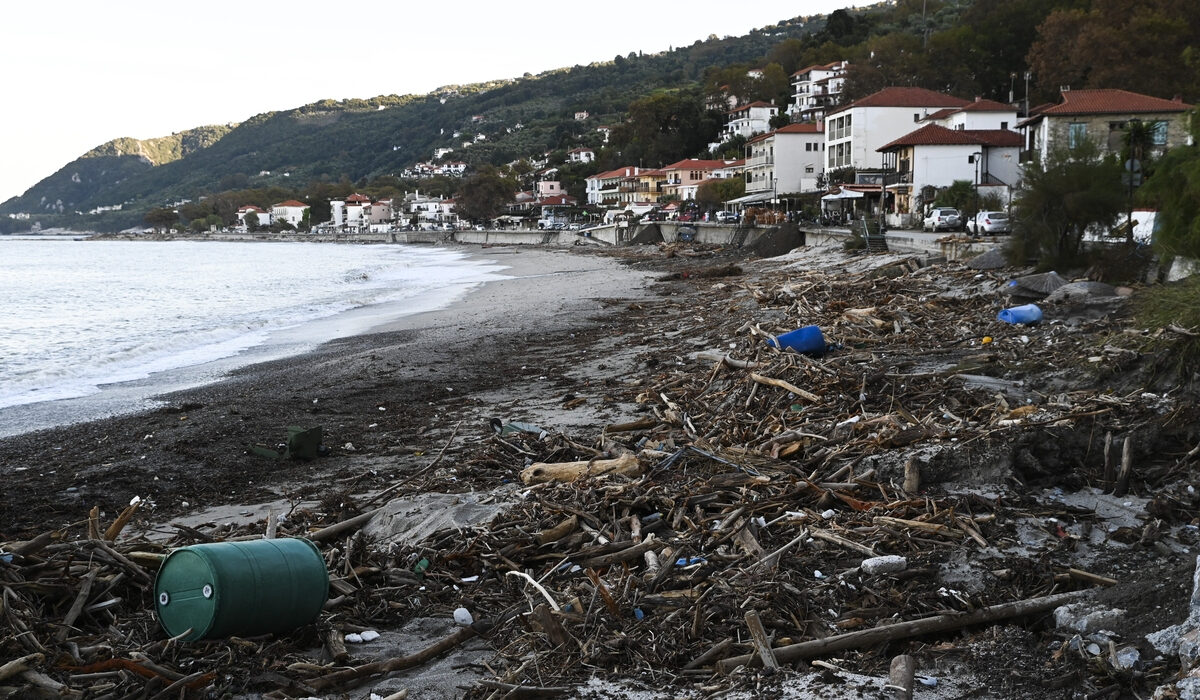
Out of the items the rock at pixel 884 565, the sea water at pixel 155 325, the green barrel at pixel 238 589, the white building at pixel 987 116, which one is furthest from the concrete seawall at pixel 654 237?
→ the green barrel at pixel 238 589

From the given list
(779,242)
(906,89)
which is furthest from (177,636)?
(906,89)

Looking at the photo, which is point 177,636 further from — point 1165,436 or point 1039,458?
point 1165,436

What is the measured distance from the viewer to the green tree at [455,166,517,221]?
141 m

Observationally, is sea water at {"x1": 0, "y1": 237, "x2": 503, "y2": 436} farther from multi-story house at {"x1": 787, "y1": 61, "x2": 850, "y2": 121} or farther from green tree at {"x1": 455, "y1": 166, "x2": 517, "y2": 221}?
green tree at {"x1": 455, "y1": 166, "x2": 517, "y2": 221}

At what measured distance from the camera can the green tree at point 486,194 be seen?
141125 millimetres

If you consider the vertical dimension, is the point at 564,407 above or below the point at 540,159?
below

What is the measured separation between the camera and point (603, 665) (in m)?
5.14

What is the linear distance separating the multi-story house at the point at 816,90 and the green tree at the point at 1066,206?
76642mm

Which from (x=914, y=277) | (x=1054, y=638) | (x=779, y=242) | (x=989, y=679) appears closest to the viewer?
(x=989, y=679)

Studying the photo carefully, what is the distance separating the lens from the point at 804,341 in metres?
13.4

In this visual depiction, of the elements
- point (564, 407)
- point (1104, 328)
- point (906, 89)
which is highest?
point (906, 89)

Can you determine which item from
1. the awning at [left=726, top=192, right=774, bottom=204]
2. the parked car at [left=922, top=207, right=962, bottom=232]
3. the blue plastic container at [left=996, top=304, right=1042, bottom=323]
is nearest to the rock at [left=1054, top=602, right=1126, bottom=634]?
the blue plastic container at [left=996, top=304, right=1042, bottom=323]

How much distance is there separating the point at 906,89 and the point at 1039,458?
70.7m

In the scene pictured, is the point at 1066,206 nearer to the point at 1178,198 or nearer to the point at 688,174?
the point at 1178,198
